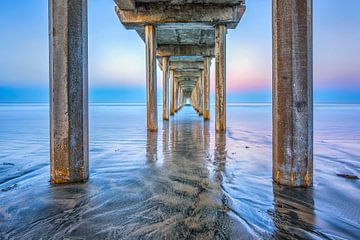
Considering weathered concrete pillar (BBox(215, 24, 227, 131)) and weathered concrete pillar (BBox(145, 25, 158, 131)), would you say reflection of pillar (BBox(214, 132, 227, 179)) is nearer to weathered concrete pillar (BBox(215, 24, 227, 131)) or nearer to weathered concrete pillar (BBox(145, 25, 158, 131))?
weathered concrete pillar (BBox(215, 24, 227, 131))

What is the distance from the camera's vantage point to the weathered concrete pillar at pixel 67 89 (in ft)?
11.5

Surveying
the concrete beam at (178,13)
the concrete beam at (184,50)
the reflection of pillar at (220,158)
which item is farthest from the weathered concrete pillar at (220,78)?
the concrete beam at (184,50)

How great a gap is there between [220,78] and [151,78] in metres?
2.75

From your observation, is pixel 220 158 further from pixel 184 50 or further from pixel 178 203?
pixel 184 50

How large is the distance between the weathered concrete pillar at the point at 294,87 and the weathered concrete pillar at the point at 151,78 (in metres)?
7.68

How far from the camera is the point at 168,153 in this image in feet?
19.7

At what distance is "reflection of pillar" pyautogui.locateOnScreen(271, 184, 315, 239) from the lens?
7.36 feet

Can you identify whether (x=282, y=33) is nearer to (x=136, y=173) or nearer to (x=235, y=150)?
(x=136, y=173)

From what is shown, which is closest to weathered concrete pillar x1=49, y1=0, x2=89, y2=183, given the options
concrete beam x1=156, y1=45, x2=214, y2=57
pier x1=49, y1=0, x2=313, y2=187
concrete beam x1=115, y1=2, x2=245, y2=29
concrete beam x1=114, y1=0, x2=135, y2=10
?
pier x1=49, y1=0, x2=313, y2=187

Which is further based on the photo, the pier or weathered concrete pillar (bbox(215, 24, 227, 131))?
weathered concrete pillar (bbox(215, 24, 227, 131))

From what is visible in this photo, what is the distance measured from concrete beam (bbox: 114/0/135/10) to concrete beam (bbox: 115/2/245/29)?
1.00ft

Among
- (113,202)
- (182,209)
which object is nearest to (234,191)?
(182,209)

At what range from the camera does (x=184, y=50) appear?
1736cm

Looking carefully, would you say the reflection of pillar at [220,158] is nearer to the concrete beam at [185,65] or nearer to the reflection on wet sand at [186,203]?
the reflection on wet sand at [186,203]
